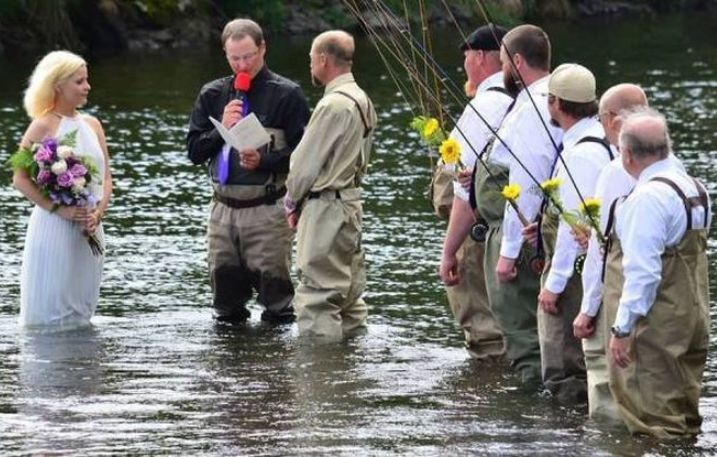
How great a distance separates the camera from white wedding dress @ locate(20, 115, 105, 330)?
13023 mm

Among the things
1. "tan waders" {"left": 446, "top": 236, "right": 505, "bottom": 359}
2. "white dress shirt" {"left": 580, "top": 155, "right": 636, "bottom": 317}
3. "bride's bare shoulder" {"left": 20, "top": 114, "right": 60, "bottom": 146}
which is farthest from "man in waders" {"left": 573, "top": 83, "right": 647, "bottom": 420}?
"bride's bare shoulder" {"left": 20, "top": 114, "right": 60, "bottom": 146}

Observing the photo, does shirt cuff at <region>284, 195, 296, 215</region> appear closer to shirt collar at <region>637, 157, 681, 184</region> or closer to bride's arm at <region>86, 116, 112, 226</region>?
bride's arm at <region>86, 116, 112, 226</region>

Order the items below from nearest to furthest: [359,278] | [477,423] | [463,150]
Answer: [477,423] → [463,150] → [359,278]

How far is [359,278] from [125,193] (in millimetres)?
8724

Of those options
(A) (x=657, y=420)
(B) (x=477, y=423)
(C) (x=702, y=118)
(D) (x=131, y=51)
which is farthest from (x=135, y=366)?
(D) (x=131, y=51)

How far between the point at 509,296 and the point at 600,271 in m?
1.40

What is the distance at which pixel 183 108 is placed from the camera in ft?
106

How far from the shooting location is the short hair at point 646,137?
911 cm

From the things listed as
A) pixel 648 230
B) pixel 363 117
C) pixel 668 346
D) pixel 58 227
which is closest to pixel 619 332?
pixel 668 346

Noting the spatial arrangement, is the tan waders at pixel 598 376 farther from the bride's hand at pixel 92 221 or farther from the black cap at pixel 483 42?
the bride's hand at pixel 92 221

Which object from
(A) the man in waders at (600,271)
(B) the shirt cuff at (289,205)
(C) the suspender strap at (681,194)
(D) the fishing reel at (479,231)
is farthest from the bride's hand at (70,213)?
(C) the suspender strap at (681,194)

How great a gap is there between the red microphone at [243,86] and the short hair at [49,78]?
3.44 feet

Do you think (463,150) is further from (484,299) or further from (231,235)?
(231,235)

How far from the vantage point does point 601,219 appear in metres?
9.50
